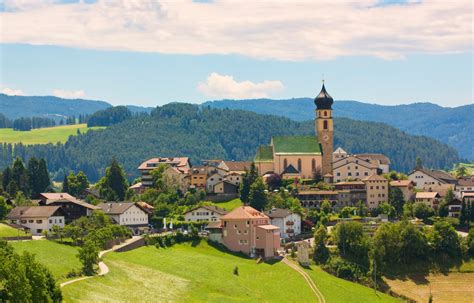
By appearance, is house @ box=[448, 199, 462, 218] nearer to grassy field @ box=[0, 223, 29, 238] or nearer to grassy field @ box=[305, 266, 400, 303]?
grassy field @ box=[305, 266, 400, 303]

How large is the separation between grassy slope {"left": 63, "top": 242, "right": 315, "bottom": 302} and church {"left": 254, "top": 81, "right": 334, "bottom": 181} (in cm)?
3668

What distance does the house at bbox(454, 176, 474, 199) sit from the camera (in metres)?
137

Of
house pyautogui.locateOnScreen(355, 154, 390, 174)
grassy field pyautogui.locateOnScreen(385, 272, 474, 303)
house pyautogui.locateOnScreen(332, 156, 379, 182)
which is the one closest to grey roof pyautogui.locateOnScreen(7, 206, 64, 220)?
grassy field pyautogui.locateOnScreen(385, 272, 474, 303)

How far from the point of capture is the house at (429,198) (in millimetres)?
131250

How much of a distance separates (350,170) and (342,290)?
45.8m

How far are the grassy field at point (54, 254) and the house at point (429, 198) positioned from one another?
55.3 metres

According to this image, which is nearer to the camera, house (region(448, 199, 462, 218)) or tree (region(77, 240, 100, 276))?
tree (region(77, 240, 100, 276))

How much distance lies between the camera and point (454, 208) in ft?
420

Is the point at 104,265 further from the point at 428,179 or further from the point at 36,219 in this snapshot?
the point at 428,179

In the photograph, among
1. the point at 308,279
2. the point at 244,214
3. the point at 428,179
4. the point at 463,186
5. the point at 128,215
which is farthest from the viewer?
the point at 428,179

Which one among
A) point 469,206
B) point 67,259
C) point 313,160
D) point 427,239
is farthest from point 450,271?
point 67,259

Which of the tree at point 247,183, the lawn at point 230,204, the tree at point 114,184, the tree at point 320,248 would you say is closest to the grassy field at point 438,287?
the tree at point 320,248

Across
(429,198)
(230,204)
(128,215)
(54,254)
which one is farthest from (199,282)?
(429,198)

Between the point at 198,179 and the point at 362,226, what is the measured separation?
31093mm
